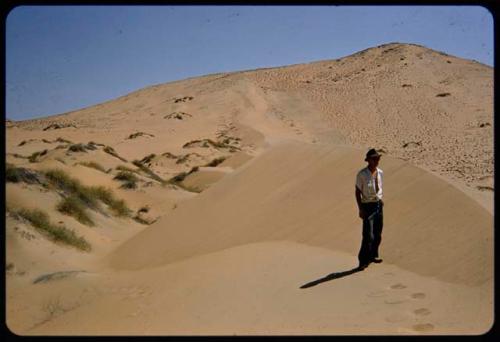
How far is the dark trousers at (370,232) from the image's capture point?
5.39 metres

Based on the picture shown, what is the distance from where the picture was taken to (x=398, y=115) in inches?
1179

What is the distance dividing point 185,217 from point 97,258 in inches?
60.5

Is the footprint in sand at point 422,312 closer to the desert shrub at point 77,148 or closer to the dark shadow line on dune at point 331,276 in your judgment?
the dark shadow line on dune at point 331,276

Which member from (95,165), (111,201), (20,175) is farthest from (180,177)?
(20,175)

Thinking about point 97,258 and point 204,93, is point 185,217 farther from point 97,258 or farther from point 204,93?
point 204,93

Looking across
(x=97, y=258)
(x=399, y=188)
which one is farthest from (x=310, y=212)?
(x=97, y=258)

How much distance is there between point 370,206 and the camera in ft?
17.9

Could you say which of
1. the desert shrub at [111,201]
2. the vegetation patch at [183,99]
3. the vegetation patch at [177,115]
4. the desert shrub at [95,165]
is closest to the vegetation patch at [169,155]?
the desert shrub at [95,165]

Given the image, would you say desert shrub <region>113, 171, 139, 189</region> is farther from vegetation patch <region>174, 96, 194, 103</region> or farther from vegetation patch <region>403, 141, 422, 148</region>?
vegetation patch <region>174, 96, 194, 103</region>

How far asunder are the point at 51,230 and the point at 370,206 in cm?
516

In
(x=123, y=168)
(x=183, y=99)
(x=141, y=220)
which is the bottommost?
(x=141, y=220)

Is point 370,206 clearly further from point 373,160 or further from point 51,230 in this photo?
point 51,230

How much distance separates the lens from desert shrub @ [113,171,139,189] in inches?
538

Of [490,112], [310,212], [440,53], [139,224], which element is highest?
[440,53]
